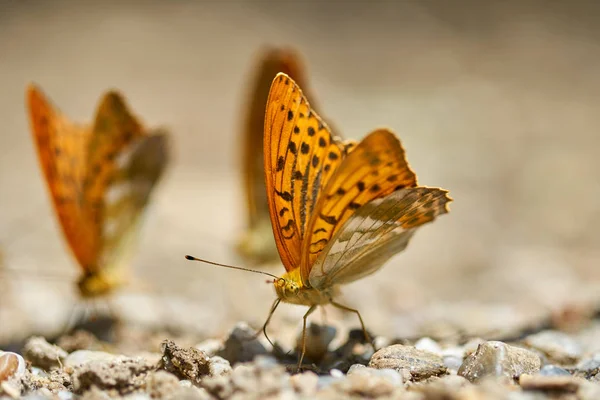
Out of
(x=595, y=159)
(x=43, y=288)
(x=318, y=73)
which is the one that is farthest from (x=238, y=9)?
(x=43, y=288)

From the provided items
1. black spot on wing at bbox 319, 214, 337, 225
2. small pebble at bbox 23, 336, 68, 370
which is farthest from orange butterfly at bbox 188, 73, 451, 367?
small pebble at bbox 23, 336, 68, 370

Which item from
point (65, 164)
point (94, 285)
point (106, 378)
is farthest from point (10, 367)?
point (65, 164)

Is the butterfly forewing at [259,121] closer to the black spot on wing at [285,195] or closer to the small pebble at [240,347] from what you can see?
the black spot on wing at [285,195]

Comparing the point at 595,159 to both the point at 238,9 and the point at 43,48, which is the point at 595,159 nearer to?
the point at 238,9

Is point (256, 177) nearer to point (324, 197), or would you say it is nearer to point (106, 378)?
point (324, 197)

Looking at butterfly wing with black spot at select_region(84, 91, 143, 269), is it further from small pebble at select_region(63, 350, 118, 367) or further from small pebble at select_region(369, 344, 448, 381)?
small pebble at select_region(369, 344, 448, 381)

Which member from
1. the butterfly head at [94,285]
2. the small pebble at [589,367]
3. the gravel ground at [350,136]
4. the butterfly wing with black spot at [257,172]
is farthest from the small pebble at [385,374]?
the butterfly wing with black spot at [257,172]
